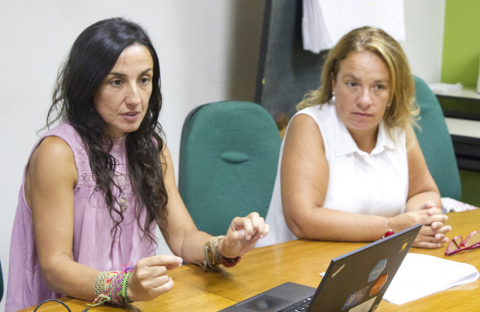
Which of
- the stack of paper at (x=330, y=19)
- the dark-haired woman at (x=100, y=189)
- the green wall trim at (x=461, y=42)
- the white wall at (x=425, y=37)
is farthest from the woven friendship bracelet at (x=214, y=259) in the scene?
the green wall trim at (x=461, y=42)

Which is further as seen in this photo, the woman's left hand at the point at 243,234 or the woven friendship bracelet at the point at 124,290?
the woman's left hand at the point at 243,234

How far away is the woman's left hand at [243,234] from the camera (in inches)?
40.9

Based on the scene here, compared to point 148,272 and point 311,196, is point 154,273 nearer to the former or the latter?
point 148,272

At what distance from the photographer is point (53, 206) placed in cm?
111

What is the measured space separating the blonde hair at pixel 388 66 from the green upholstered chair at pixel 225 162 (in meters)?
0.20

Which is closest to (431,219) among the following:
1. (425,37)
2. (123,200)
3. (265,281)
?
(265,281)

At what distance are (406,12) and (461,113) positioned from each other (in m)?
0.75

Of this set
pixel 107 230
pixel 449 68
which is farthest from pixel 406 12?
pixel 107 230

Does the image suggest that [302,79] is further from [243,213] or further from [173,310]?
[173,310]

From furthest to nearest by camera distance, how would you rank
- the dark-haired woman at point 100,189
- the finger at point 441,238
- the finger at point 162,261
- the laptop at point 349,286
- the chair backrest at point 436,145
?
the chair backrest at point 436,145 → the finger at point 441,238 → the dark-haired woman at point 100,189 → the finger at point 162,261 → the laptop at point 349,286

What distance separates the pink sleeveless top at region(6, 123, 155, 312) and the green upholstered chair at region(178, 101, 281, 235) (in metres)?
0.36

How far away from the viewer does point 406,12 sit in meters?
3.27

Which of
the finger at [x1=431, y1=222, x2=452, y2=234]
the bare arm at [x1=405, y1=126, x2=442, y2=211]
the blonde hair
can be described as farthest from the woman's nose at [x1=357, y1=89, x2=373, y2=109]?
the finger at [x1=431, y1=222, x2=452, y2=234]

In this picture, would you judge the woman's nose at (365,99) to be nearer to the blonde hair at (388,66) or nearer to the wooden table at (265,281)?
the blonde hair at (388,66)
